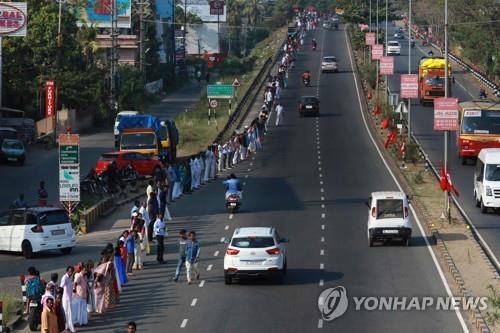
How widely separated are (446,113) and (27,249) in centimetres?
1486

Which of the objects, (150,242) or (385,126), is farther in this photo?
(385,126)

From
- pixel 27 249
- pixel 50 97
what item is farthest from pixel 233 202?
pixel 50 97

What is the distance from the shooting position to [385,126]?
67.4 m

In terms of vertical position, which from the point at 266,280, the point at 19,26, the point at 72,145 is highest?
the point at 19,26

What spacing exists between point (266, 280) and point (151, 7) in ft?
308

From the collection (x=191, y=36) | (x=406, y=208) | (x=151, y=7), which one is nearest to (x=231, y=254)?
(x=406, y=208)

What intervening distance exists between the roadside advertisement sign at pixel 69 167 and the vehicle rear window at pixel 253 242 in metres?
10.5

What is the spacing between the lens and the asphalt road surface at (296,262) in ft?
84.7

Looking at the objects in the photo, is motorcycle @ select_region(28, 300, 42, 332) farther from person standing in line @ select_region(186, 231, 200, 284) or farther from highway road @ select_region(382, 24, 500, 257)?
highway road @ select_region(382, 24, 500, 257)

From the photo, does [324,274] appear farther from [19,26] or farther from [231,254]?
[19,26]

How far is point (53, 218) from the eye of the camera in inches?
1419

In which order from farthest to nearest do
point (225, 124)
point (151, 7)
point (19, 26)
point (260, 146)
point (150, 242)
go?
point (151, 7)
point (225, 124)
point (19, 26)
point (260, 146)
point (150, 242)

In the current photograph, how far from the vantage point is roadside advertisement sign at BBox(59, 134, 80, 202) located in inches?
1543

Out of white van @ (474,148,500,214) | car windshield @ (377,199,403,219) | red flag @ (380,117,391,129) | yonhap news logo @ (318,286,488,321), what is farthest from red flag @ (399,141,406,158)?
yonhap news logo @ (318,286,488,321)
